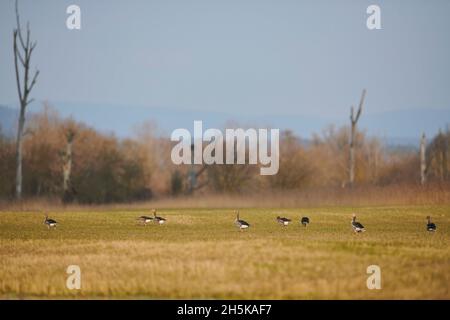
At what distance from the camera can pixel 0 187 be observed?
5175 cm

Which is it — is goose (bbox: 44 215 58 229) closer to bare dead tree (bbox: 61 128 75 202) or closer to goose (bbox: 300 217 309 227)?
goose (bbox: 300 217 309 227)

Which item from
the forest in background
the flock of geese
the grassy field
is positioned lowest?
the grassy field

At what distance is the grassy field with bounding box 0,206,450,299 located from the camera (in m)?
16.4

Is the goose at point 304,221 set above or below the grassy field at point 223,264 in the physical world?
above

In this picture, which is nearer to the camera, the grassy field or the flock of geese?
the grassy field

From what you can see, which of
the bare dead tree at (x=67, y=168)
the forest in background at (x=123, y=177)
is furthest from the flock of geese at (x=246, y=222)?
the bare dead tree at (x=67, y=168)

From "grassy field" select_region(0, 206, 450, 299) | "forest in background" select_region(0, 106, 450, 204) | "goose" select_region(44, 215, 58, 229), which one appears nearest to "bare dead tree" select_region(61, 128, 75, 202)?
"forest in background" select_region(0, 106, 450, 204)

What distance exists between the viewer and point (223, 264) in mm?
18203

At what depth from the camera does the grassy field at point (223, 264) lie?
647 inches

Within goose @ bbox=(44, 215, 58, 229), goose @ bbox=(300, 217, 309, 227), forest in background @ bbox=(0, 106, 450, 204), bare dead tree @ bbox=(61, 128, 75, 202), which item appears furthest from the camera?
bare dead tree @ bbox=(61, 128, 75, 202)

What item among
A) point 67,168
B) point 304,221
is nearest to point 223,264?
point 304,221

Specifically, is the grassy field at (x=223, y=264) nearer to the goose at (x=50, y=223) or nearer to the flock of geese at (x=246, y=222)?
the flock of geese at (x=246, y=222)
